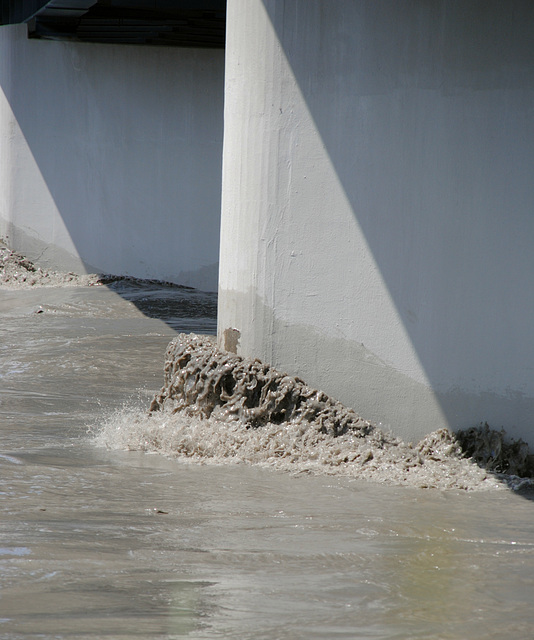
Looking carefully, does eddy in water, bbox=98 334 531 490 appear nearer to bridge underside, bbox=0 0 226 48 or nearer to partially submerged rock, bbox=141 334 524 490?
partially submerged rock, bbox=141 334 524 490

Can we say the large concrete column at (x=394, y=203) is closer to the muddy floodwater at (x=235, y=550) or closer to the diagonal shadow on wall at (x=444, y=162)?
the diagonal shadow on wall at (x=444, y=162)

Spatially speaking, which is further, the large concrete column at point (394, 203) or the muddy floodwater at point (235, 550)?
the large concrete column at point (394, 203)

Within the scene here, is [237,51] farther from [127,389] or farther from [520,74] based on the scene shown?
[127,389]

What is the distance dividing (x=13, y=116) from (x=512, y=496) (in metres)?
13.7

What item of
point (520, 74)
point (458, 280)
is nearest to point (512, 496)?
point (458, 280)

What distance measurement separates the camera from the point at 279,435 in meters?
5.55

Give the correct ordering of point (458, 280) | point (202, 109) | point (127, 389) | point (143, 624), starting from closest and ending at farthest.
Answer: point (143, 624) < point (458, 280) < point (127, 389) < point (202, 109)

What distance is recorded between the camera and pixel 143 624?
2881 millimetres

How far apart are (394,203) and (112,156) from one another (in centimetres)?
1076

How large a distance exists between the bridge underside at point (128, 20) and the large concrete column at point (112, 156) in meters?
0.59

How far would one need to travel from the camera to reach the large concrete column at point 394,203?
203 inches

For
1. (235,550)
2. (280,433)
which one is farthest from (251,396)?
(235,550)

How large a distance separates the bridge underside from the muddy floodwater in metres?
8.57

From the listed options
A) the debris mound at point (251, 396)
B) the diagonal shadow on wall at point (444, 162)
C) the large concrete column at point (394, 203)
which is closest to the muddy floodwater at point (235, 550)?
the debris mound at point (251, 396)
